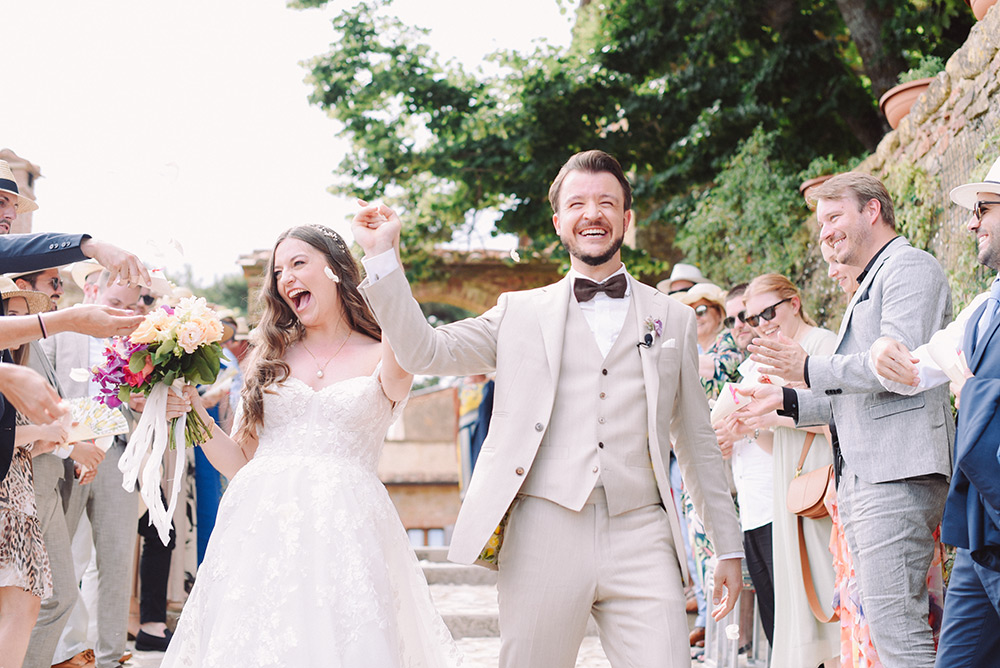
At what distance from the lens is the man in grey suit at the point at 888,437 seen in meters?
3.42

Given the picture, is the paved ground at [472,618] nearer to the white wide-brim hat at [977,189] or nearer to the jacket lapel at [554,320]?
the jacket lapel at [554,320]

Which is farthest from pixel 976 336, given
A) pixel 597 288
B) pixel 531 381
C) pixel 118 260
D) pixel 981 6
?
pixel 981 6

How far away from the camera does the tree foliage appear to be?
10.1m

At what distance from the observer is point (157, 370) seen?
3408 millimetres

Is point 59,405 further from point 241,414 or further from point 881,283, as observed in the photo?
→ point 881,283

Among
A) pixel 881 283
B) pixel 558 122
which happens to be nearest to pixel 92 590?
pixel 881 283

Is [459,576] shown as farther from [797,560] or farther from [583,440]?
[583,440]

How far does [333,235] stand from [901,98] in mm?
4743

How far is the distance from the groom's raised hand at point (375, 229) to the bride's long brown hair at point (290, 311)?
1005 mm

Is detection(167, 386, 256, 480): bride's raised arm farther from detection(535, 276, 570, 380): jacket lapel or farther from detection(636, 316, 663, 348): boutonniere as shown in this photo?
detection(636, 316, 663, 348): boutonniere

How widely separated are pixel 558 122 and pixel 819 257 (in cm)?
384

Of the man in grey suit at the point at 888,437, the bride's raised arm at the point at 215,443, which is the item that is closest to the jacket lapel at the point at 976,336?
the man in grey suit at the point at 888,437

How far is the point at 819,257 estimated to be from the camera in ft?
26.8

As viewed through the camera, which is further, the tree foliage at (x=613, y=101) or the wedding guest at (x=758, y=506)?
the tree foliage at (x=613, y=101)
